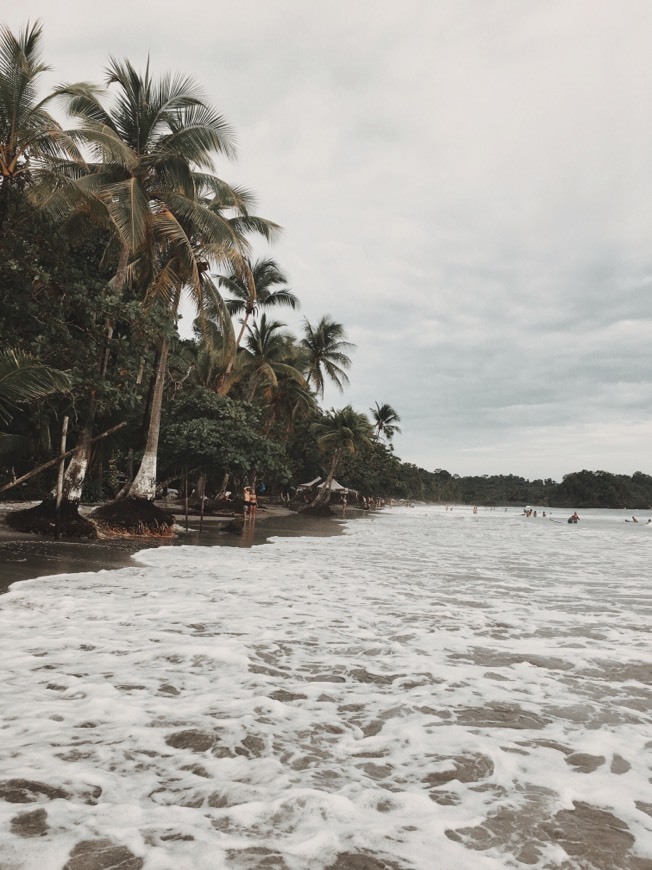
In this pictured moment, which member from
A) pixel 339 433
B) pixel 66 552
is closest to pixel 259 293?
pixel 339 433

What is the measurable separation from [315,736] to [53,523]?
40.5 feet

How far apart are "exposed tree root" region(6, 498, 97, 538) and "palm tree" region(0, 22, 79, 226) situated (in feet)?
22.3

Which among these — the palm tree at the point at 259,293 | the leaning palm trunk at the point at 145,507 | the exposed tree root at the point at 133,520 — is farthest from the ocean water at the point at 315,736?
the palm tree at the point at 259,293

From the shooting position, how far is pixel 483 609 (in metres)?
7.71

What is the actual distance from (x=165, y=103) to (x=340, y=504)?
165ft

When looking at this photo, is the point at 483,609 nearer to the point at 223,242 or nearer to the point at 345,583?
the point at 345,583

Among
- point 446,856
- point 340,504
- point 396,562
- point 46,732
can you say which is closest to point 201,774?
point 46,732

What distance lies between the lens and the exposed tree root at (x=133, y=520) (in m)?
15.4

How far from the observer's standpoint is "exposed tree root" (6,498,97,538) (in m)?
13.7

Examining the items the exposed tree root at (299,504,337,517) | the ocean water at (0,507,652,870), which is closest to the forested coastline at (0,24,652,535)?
the ocean water at (0,507,652,870)

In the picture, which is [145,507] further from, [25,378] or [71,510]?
[25,378]

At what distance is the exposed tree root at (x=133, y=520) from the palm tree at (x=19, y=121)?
26.0 ft

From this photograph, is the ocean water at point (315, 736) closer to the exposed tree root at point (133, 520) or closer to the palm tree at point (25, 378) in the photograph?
the palm tree at point (25, 378)

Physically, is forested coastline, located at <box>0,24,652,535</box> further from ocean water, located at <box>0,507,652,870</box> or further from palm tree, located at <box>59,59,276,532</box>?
ocean water, located at <box>0,507,652,870</box>
